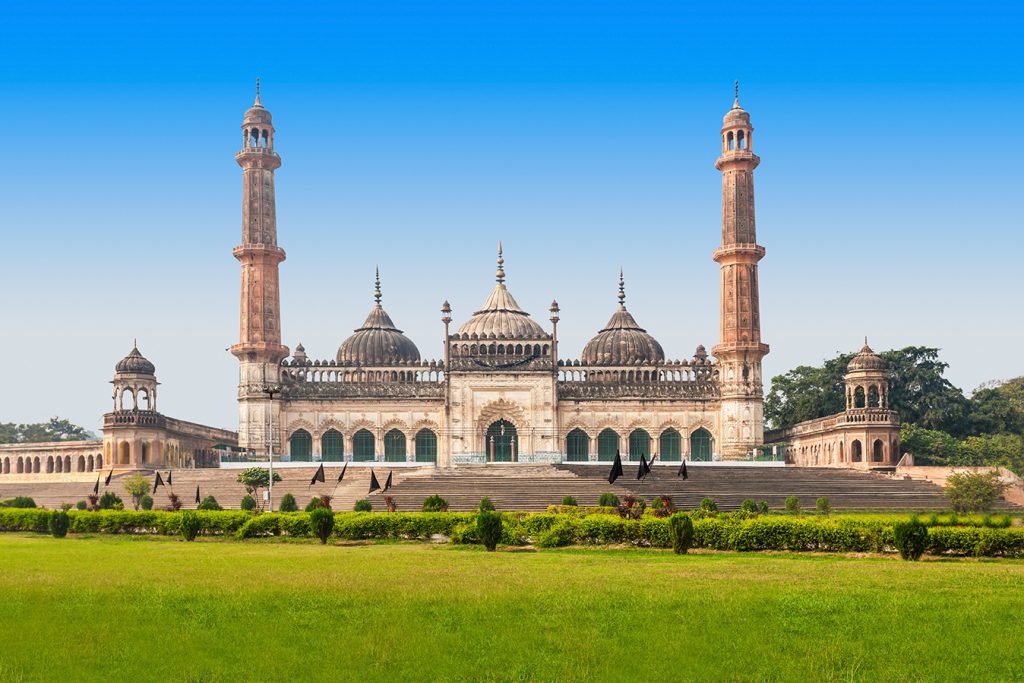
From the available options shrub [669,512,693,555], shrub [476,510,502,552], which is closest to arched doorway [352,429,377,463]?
shrub [476,510,502,552]

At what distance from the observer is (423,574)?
1591 cm

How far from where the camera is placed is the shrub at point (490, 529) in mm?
21266

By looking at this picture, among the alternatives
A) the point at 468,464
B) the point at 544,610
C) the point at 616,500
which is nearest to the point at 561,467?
the point at 468,464

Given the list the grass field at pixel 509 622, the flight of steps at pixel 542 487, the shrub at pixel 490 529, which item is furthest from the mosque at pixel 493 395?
the grass field at pixel 509 622

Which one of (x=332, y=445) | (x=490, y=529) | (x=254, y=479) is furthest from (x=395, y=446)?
(x=490, y=529)

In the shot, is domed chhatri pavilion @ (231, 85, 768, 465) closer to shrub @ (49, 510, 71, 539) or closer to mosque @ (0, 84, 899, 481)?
mosque @ (0, 84, 899, 481)

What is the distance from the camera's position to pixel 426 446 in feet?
183

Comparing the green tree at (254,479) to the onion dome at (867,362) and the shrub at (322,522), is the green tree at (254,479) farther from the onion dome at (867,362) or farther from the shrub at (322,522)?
the onion dome at (867,362)

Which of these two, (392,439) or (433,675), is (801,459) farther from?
(433,675)

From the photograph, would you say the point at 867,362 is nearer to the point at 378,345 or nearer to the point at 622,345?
the point at 622,345

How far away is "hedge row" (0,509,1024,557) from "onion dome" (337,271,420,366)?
33.4 meters

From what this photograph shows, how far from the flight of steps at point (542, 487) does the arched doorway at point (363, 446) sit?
6.64 m

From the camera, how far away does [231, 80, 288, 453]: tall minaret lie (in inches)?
2125

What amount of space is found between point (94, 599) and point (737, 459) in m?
42.9
